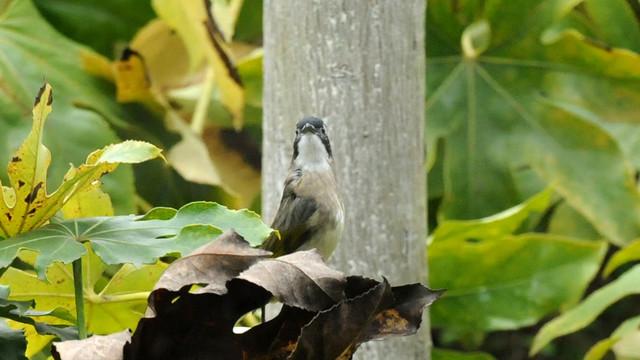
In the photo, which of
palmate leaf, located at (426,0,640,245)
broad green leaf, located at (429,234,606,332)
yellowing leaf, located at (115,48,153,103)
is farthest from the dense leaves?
yellowing leaf, located at (115,48,153,103)

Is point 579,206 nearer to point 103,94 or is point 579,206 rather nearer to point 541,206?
point 541,206

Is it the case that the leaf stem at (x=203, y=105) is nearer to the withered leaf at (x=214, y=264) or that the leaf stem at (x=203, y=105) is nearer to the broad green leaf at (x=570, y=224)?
the broad green leaf at (x=570, y=224)

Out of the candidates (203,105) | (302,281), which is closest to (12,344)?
(302,281)

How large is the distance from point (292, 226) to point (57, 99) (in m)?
1.23

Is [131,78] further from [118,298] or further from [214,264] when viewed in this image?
[214,264]

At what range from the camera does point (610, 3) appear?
2971 mm

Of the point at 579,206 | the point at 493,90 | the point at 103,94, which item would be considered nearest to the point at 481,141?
the point at 493,90

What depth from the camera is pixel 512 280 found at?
7.93 ft

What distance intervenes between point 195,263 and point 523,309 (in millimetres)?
1733

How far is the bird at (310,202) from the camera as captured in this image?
1425 mm

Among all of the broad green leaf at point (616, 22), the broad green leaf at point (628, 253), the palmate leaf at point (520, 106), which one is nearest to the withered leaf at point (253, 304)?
the broad green leaf at point (628, 253)

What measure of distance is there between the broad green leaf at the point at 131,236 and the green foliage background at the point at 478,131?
4.41 ft

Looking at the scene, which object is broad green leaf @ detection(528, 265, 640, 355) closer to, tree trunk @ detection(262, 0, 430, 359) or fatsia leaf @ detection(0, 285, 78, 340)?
tree trunk @ detection(262, 0, 430, 359)

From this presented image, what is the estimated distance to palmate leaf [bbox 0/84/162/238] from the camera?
2.91 feet
